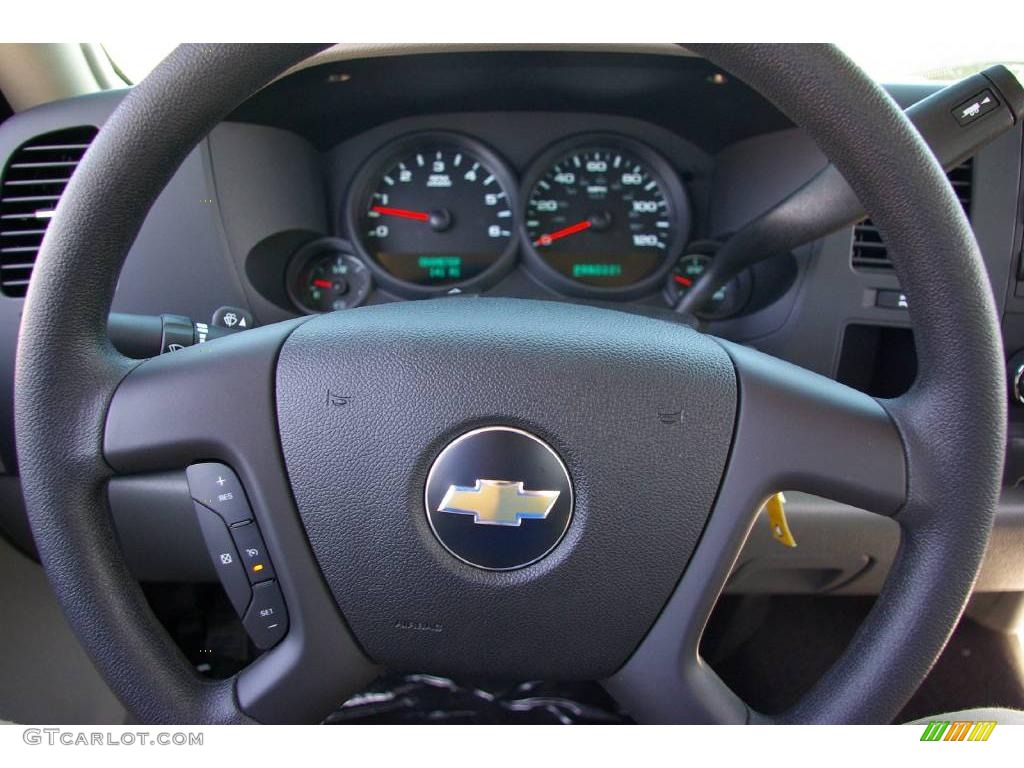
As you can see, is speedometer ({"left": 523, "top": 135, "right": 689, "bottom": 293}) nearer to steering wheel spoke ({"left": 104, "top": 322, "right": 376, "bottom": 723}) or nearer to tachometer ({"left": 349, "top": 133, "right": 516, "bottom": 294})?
tachometer ({"left": 349, "top": 133, "right": 516, "bottom": 294})

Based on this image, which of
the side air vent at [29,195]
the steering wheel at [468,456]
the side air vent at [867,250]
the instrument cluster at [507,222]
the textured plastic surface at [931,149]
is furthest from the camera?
the instrument cluster at [507,222]

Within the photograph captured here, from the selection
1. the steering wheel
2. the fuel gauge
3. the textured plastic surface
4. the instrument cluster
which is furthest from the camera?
the instrument cluster

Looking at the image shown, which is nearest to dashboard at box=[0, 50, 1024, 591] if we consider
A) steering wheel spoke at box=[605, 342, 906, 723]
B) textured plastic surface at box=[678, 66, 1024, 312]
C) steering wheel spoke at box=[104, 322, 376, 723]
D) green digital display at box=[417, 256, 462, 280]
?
green digital display at box=[417, 256, 462, 280]

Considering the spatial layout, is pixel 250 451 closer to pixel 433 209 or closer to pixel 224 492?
pixel 224 492

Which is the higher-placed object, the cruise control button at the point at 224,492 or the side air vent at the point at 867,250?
the side air vent at the point at 867,250

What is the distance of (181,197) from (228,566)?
3.27 ft

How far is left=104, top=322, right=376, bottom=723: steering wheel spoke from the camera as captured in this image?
28.8 inches

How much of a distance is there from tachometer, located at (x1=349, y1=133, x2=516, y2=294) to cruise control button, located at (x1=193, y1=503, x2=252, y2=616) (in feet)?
3.99

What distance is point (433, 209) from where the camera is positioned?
1936 millimetres

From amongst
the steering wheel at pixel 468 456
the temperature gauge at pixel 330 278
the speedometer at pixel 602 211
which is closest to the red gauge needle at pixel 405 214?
the temperature gauge at pixel 330 278

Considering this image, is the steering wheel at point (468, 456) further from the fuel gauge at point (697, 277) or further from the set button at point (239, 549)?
the fuel gauge at point (697, 277)

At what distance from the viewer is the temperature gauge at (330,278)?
6.16 ft

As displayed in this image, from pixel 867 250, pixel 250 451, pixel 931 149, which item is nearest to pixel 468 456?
pixel 250 451

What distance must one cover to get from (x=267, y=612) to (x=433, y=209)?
1337 millimetres
